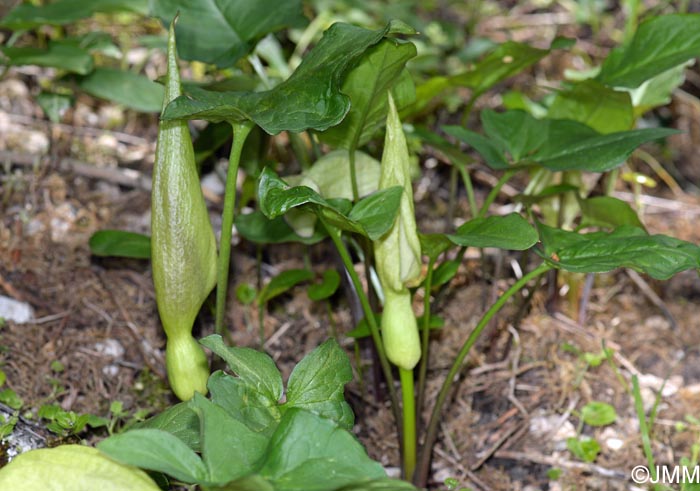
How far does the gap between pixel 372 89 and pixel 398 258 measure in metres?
0.28

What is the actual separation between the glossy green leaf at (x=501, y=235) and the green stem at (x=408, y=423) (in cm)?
29

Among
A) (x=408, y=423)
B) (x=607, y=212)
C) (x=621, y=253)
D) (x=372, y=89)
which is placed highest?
(x=372, y=89)

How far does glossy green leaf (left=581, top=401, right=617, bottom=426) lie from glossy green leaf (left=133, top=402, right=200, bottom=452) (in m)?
0.89

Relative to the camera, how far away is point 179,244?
1.19 metres

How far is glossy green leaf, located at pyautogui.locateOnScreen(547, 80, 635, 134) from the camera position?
160cm

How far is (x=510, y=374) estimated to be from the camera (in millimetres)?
1678

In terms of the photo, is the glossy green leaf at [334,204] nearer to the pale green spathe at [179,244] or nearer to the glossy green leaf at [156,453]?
the pale green spathe at [179,244]

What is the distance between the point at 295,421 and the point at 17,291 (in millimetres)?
1013

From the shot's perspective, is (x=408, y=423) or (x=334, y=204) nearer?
(x=334, y=204)

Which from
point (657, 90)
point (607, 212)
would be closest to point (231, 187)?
point (607, 212)

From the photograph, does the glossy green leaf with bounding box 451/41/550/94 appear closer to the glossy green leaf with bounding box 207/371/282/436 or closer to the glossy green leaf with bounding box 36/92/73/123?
the glossy green leaf with bounding box 207/371/282/436

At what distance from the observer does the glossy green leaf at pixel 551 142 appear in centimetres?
127

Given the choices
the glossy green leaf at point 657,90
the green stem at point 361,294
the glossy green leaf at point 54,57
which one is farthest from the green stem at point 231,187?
the glossy green leaf at point 657,90

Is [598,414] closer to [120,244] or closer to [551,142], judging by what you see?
[551,142]
